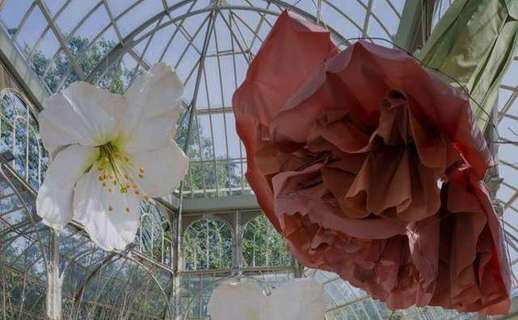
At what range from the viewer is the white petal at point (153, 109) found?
0.92 metres

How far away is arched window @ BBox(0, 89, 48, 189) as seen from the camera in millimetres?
11281

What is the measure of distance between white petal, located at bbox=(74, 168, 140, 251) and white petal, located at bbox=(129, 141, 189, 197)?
29 mm

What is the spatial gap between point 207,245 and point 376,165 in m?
17.9

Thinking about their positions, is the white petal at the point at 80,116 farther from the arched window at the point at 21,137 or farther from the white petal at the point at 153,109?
the arched window at the point at 21,137

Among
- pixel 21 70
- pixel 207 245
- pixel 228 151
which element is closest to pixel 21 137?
pixel 21 70

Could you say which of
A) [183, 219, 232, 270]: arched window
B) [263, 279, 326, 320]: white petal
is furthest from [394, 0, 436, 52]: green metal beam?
[183, 219, 232, 270]: arched window

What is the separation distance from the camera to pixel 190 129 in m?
17.2

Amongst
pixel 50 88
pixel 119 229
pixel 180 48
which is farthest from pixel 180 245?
pixel 119 229

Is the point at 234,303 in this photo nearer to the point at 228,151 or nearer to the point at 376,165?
the point at 376,165

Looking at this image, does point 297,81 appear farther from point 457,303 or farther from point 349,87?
point 457,303

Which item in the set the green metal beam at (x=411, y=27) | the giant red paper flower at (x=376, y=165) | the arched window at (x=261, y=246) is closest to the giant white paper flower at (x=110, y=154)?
the giant red paper flower at (x=376, y=165)

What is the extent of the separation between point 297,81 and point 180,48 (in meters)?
16.3

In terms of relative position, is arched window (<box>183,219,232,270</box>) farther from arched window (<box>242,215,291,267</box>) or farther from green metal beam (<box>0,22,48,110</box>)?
green metal beam (<box>0,22,48,110</box>)

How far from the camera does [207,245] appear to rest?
1848 centimetres
